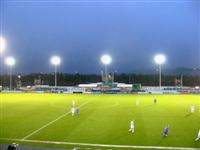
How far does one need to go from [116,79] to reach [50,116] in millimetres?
123577

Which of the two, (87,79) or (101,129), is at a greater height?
(87,79)

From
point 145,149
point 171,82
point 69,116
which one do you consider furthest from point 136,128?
point 171,82

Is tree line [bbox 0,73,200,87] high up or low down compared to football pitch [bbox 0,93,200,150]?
up

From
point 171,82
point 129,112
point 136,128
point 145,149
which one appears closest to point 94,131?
point 136,128

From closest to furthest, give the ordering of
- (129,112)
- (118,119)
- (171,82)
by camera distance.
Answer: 1. (118,119)
2. (129,112)
3. (171,82)

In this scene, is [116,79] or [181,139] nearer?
[181,139]

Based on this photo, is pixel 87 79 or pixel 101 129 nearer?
pixel 101 129

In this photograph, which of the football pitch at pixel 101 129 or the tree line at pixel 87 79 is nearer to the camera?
the football pitch at pixel 101 129

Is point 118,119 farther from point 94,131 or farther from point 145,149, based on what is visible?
point 145,149

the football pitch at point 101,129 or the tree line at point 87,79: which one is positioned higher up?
the tree line at point 87,79

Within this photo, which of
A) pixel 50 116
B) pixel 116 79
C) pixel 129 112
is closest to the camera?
pixel 50 116

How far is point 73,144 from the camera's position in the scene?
25188mm

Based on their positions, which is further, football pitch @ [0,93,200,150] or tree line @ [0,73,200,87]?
tree line @ [0,73,200,87]

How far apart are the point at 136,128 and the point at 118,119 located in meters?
5.69
